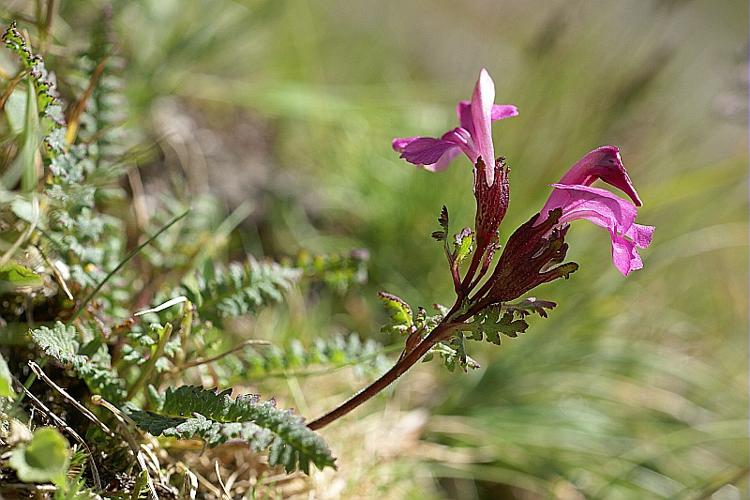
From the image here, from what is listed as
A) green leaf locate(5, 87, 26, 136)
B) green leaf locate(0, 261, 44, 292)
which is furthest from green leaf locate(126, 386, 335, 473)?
green leaf locate(5, 87, 26, 136)

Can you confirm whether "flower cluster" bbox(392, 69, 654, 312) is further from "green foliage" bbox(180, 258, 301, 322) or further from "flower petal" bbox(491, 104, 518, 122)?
"green foliage" bbox(180, 258, 301, 322)

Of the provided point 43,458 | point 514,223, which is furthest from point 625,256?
point 514,223

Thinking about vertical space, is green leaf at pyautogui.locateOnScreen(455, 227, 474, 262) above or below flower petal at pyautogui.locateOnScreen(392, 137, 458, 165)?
below

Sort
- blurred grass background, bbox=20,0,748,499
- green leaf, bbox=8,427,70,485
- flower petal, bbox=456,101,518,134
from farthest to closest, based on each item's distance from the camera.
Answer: blurred grass background, bbox=20,0,748,499 → flower petal, bbox=456,101,518,134 → green leaf, bbox=8,427,70,485

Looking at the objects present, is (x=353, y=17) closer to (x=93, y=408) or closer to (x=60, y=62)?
(x=60, y=62)

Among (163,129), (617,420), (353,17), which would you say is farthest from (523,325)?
(353,17)
